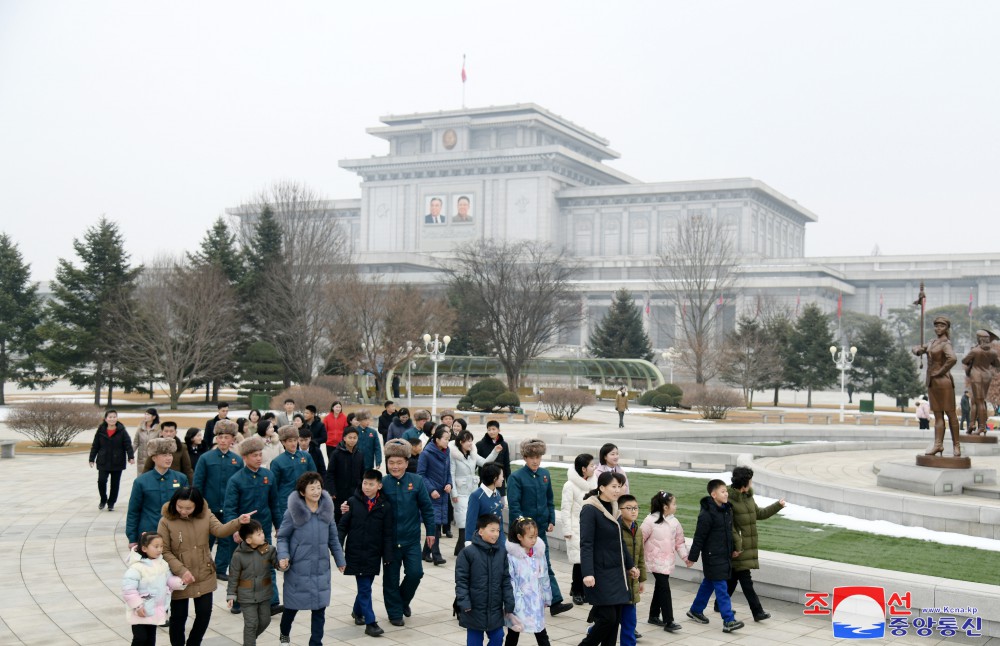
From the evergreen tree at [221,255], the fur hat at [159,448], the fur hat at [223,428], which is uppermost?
the evergreen tree at [221,255]

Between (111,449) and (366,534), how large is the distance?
7.13 m

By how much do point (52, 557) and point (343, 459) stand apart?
3359mm

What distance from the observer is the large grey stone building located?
8525cm

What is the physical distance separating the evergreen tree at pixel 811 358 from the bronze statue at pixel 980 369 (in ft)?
88.5

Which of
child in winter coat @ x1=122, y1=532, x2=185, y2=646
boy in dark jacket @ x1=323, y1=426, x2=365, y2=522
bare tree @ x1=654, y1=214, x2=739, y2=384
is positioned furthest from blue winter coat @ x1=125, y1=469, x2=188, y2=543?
bare tree @ x1=654, y1=214, x2=739, y2=384

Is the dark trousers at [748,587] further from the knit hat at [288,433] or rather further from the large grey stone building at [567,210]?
the large grey stone building at [567,210]

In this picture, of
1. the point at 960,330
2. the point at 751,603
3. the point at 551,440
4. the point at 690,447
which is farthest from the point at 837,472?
the point at 960,330

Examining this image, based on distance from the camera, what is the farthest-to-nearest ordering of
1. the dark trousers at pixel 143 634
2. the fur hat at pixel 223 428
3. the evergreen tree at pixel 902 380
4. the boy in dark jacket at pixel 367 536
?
the evergreen tree at pixel 902 380, the fur hat at pixel 223 428, the boy in dark jacket at pixel 367 536, the dark trousers at pixel 143 634

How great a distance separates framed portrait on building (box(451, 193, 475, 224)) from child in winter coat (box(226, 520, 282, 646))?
302 feet

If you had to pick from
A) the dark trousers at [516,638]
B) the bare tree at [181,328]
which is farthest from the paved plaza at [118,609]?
the bare tree at [181,328]

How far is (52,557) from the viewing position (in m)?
10.6

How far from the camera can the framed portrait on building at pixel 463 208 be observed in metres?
98.2

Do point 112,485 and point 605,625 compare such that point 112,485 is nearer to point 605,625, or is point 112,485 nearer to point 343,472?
point 343,472

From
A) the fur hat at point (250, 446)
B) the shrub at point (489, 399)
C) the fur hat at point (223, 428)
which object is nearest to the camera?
the fur hat at point (250, 446)
